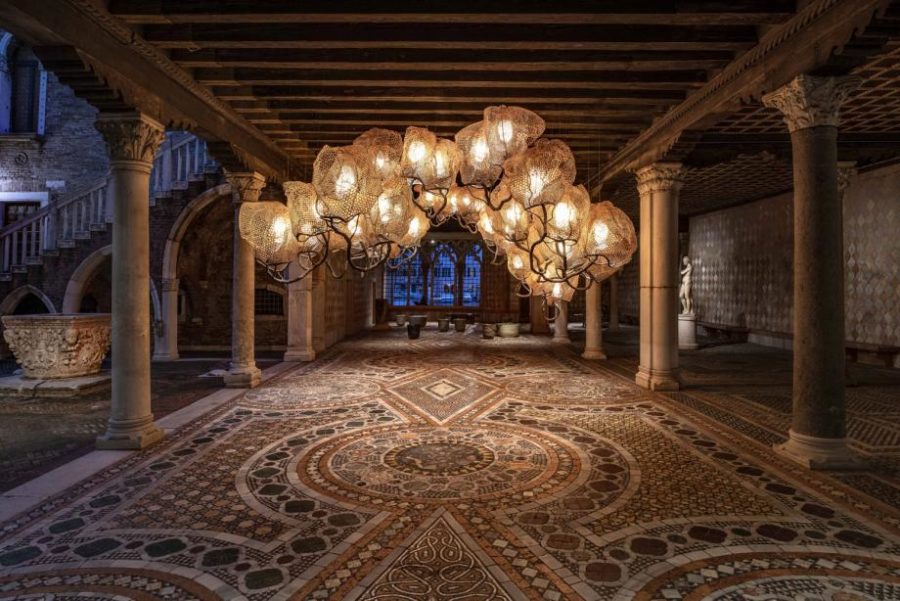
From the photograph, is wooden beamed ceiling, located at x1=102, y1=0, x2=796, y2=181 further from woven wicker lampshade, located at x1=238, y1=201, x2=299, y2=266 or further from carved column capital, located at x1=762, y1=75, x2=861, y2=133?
woven wicker lampshade, located at x1=238, y1=201, x2=299, y2=266

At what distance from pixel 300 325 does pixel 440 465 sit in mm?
7167

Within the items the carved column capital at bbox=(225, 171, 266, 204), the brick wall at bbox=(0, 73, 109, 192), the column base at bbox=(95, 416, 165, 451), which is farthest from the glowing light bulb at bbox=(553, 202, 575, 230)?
the brick wall at bbox=(0, 73, 109, 192)

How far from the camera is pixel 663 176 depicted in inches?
298

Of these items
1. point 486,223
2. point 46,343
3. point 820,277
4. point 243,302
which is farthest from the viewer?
point 243,302

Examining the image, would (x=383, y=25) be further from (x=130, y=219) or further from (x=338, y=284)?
(x=338, y=284)

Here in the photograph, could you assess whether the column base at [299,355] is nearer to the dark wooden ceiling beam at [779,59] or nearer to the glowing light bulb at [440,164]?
the glowing light bulb at [440,164]

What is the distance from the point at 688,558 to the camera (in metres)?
2.85

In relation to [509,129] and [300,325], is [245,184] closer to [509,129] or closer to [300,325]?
[300,325]

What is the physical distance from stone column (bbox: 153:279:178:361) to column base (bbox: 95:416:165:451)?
7.03 metres

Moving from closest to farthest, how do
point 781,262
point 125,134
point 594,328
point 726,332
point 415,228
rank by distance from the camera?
point 125,134
point 415,228
point 594,328
point 781,262
point 726,332

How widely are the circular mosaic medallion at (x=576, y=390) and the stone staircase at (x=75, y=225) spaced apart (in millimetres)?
8994

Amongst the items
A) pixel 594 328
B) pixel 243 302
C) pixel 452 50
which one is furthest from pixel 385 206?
pixel 594 328

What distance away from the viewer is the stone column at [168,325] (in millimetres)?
11328

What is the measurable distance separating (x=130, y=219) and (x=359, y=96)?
10.3ft
